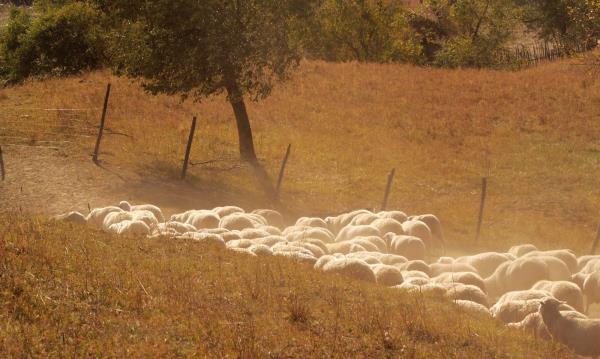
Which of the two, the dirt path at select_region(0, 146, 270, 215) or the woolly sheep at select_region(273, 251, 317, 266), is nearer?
the woolly sheep at select_region(273, 251, 317, 266)

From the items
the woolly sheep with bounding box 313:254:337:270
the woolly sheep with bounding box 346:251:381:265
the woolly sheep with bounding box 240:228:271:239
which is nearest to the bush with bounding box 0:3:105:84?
the woolly sheep with bounding box 240:228:271:239

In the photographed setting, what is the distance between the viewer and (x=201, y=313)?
8.82 meters

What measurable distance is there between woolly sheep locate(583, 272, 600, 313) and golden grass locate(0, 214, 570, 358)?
3992mm

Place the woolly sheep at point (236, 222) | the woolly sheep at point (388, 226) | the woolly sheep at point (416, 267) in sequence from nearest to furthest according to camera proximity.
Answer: the woolly sheep at point (416, 267) → the woolly sheep at point (236, 222) → the woolly sheep at point (388, 226)

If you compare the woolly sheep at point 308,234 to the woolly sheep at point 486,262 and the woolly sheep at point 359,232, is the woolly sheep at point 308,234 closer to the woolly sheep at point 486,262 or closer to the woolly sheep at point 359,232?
the woolly sheep at point 359,232

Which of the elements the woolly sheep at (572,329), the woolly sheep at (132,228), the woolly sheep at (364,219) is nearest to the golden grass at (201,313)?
the woolly sheep at (572,329)

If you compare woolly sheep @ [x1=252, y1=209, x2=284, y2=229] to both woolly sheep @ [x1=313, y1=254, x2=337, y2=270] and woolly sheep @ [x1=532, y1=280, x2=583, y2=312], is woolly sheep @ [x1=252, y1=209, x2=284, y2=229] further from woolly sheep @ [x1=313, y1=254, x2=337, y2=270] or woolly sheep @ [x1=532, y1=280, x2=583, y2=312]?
woolly sheep @ [x1=532, y1=280, x2=583, y2=312]

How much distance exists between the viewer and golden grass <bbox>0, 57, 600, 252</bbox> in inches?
1095

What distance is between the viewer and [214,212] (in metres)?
19.4

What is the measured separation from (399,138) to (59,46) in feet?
77.4

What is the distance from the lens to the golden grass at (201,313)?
781 centimetres

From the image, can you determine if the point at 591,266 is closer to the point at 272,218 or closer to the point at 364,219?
the point at 364,219

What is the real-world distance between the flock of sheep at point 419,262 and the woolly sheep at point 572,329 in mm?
14

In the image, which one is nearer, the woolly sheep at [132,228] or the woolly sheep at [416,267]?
the woolly sheep at [416,267]
